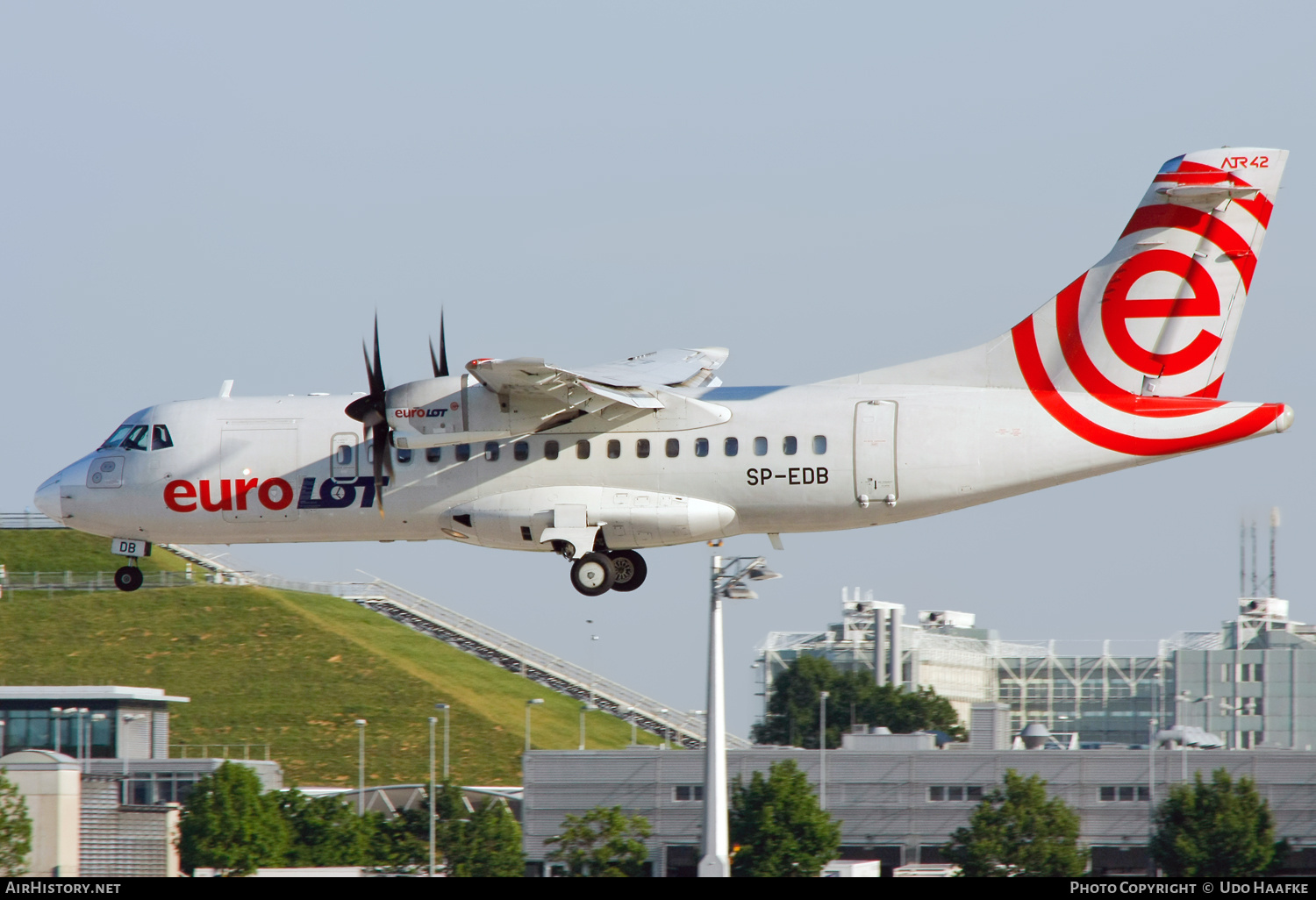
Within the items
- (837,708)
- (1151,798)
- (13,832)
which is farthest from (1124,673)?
(13,832)

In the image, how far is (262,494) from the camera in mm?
31859

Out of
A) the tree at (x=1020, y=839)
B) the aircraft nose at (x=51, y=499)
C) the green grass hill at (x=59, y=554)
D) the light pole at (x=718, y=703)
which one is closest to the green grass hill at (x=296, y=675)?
the green grass hill at (x=59, y=554)

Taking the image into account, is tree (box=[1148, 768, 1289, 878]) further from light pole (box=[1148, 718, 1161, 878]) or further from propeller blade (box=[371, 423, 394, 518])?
propeller blade (box=[371, 423, 394, 518])

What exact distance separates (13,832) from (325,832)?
497 inches

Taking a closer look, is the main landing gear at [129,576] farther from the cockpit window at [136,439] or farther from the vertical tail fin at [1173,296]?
the vertical tail fin at [1173,296]

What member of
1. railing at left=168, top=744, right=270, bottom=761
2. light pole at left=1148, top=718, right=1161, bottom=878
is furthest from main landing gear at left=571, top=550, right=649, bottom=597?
railing at left=168, top=744, right=270, bottom=761

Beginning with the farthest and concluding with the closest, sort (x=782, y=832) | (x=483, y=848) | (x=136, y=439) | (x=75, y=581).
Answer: (x=75, y=581)
(x=483, y=848)
(x=782, y=832)
(x=136, y=439)

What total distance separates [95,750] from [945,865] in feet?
124

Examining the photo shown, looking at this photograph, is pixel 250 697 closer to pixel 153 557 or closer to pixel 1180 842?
pixel 153 557

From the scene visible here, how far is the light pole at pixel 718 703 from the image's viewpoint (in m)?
36.2

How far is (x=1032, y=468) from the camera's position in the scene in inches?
1139

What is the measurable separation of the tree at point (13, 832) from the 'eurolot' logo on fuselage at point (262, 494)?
71.1ft

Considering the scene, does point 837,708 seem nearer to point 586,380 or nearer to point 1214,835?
point 1214,835

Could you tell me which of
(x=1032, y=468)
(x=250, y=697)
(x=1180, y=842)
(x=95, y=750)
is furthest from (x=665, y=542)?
(x=250, y=697)
